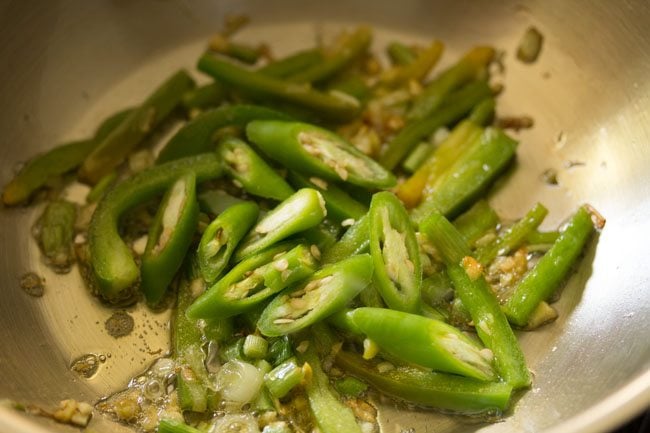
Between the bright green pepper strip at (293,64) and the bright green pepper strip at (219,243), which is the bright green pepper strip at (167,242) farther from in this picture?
the bright green pepper strip at (293,64)

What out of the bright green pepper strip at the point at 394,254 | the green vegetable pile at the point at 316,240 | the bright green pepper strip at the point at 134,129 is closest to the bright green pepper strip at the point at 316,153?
the green vegetable pile at the point at 316,240

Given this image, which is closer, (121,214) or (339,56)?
(121,214)

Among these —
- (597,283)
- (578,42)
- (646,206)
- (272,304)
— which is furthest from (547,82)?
(272,304)

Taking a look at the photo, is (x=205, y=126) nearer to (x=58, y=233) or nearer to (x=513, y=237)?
(x=58, y=233)

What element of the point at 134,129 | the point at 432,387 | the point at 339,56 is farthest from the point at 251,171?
the point at 432,387

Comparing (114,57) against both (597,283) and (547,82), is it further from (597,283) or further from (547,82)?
(597,283)
